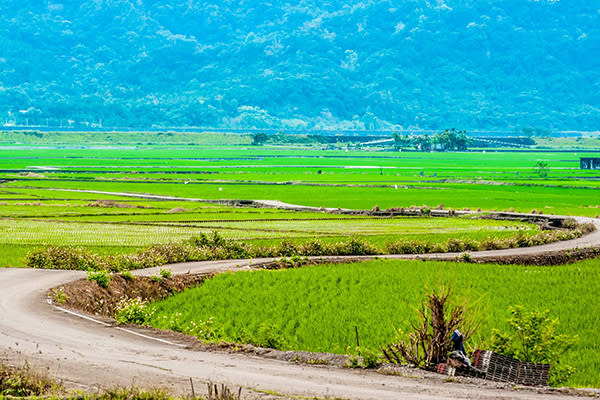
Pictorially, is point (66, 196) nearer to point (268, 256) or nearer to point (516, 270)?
point (268, 256)

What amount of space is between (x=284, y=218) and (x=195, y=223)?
8.08m

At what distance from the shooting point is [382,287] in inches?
1228

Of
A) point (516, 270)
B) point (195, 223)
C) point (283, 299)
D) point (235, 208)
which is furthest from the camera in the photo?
point (235, 208)

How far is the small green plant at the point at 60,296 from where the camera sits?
2767cm

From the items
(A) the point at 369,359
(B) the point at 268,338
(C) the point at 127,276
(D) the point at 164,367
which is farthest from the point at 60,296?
(A) the point at 369,359

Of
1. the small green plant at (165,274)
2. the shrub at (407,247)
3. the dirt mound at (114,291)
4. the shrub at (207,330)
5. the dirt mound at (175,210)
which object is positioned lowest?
the shrub at (207,330)

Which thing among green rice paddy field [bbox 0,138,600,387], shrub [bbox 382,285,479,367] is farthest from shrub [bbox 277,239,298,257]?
shrub [bbox 382,285,479,367]

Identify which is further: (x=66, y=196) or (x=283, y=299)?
(x=66, y=196)

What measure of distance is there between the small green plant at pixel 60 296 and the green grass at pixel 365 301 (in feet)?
9.39

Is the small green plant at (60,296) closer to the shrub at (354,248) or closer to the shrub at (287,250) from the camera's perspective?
the shrub at (287,250)

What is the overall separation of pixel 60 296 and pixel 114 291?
265 cm

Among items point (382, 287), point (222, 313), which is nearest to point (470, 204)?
point (382, 287)

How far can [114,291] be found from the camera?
1193 inches

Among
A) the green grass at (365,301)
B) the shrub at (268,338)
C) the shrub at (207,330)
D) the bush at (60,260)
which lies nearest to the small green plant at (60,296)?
the green grass at (365,301)
